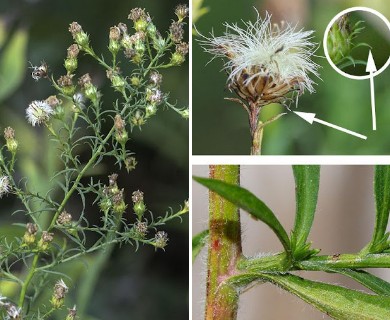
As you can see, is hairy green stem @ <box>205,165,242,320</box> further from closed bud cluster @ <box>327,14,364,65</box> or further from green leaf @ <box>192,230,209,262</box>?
closed bud cluster @ <box>327,14,364,65</box>

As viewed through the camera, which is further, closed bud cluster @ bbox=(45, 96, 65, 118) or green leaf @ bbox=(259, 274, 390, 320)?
closed bud cluster @ bbox=(45, 96, 65, 118)

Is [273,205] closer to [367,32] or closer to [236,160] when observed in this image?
[236,160]

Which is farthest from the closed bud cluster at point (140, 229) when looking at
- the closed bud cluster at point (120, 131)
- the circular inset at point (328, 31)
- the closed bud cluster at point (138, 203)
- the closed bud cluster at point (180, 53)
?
the circular inset at point (328, 31)

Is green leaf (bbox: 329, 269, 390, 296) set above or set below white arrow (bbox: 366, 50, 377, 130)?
below

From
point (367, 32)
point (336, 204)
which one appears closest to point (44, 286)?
point (336, 204)

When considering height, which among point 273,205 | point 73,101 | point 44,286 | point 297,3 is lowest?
point 44,286

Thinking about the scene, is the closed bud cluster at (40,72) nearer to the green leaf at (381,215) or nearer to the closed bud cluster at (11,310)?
the closed bud cluster at (11,310)

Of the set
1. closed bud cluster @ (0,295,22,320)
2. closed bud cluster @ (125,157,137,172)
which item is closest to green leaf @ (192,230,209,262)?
closed bud cluster @ (125,157,137,172)

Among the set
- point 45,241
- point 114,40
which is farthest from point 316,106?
point 45,241
